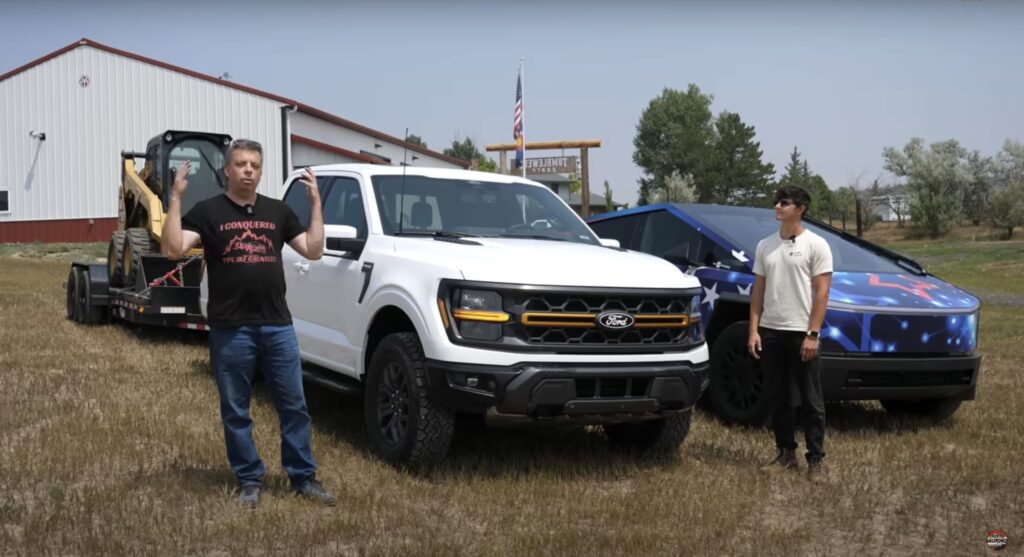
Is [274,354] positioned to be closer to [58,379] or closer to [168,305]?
[58,379]

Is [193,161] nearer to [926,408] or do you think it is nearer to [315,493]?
[315,493]

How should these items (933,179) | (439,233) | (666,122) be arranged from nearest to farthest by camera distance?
(439,233) < (933,179) < (666,122)

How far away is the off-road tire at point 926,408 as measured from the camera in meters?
7.77

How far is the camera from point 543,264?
570 cm

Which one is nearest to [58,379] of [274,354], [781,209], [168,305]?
[168,305]

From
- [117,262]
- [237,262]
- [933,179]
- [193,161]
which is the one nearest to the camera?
[237,262]

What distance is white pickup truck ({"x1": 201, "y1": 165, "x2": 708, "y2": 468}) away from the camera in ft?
18.0

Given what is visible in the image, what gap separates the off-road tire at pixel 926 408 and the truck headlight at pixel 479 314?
398 centimetres

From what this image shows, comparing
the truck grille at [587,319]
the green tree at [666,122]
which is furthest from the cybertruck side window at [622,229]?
the green tree at [666,122]

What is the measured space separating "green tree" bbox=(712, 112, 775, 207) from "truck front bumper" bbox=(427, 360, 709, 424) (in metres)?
85.7

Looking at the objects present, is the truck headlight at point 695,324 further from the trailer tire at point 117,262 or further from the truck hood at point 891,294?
the trailer tire at point 117,262

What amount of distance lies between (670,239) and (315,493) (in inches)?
167

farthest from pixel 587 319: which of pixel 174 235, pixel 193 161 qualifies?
pixel 193 161

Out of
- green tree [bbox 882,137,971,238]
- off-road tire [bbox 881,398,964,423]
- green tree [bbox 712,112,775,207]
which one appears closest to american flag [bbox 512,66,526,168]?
off-road tire [bbox 881,398,964,423]
